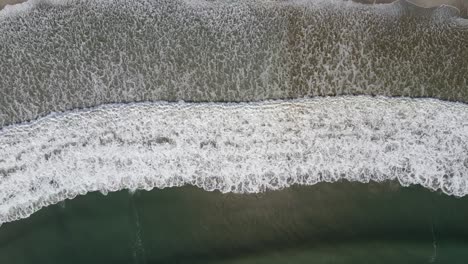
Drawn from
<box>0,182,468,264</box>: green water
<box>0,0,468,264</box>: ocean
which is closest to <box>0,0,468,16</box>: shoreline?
<box>0,0,468,264</box>: ocean

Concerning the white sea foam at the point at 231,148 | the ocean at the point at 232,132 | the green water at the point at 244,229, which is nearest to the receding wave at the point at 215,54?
the ocean at the point at 232,132

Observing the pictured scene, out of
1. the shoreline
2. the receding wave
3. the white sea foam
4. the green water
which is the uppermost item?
the shoreline

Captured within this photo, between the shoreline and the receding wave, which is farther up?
the shoreline

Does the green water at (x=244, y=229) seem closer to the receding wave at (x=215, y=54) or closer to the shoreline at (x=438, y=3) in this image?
the receding wave at (x=215, y=54)

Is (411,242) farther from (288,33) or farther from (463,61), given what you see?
(288,33)

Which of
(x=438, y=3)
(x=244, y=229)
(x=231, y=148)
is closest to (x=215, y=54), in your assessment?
(x=231, y=148)

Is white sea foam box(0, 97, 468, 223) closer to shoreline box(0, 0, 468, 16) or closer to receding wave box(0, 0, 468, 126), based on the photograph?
receding wave box(0, 0, 468, 126)

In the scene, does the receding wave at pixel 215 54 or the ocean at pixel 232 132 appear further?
the receding wave at pixel 215 54
